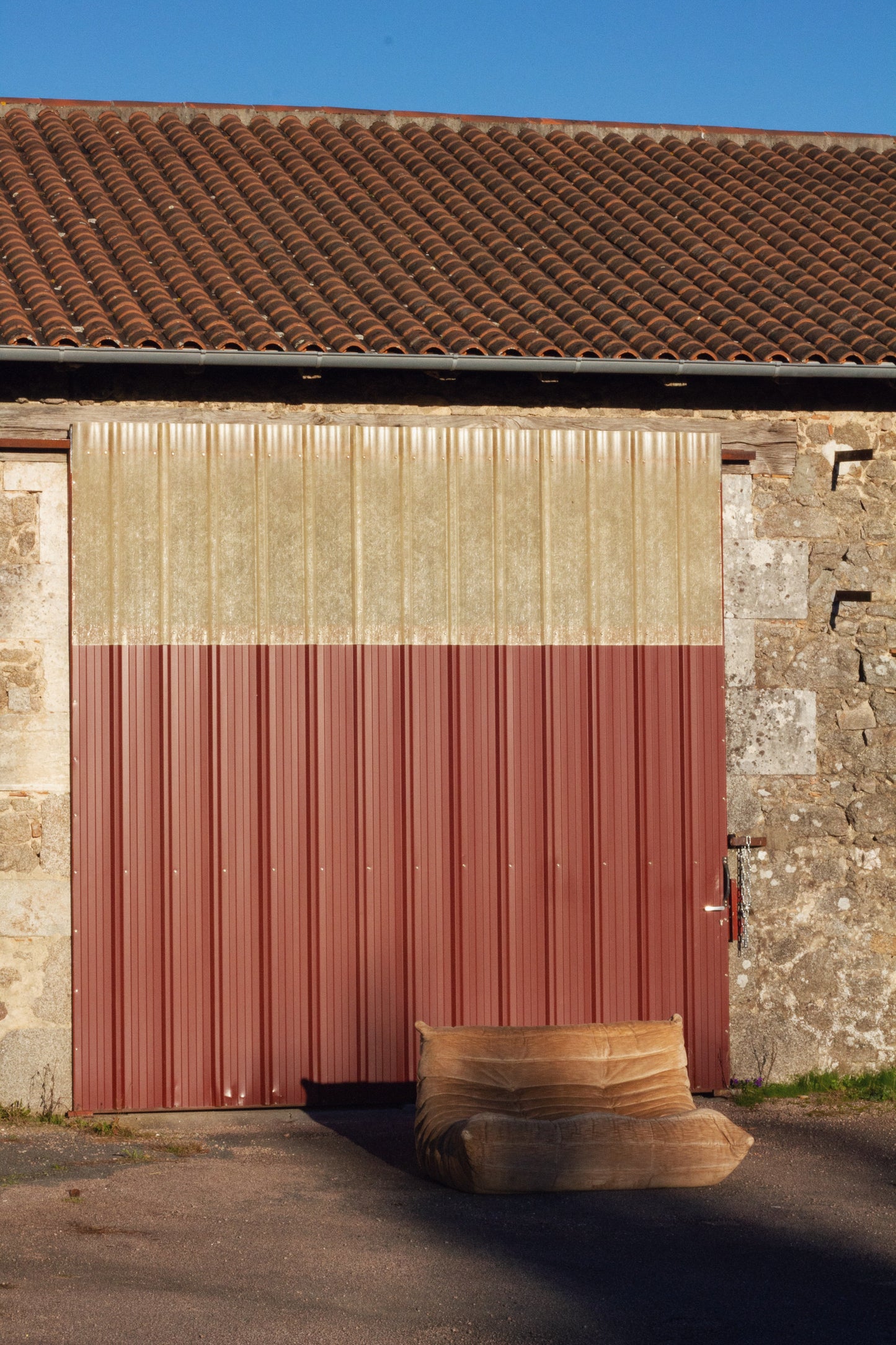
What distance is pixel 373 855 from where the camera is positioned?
258 inches

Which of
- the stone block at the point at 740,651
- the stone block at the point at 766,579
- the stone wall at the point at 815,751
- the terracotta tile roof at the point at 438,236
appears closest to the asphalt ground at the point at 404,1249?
the stone wall at the point at 815,751

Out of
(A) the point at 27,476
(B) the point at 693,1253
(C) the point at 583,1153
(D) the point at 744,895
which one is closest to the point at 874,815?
(D) the point at 744,895

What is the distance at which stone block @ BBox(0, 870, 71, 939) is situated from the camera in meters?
6.28

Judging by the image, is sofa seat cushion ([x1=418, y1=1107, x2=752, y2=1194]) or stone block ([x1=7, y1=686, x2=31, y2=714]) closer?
sofa seat cushion ([x1=418, y1=1107, x2=752, y2=1194])

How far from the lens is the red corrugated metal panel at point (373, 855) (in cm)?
637

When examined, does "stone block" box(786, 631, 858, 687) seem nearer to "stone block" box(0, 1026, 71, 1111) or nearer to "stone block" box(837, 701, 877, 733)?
"stone block" box(837, 701, 877, 733)

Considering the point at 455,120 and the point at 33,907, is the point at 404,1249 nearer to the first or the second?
the point at 33,907

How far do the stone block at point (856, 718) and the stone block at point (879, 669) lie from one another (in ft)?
0.39

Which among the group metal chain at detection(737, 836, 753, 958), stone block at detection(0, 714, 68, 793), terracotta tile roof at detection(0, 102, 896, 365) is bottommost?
metal chain at detection(737, 836, 753, 958)

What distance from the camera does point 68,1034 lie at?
630 cm

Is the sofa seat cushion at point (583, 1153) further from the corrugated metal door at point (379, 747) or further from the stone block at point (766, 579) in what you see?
the stone block at point (766, 579)

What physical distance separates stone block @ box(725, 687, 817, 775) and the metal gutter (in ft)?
5.12

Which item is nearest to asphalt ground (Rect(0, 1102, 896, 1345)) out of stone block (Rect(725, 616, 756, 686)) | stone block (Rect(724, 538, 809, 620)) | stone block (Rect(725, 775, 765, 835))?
stone block (Rect(725, 775, 765, 835))

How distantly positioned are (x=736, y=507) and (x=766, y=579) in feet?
1.27
